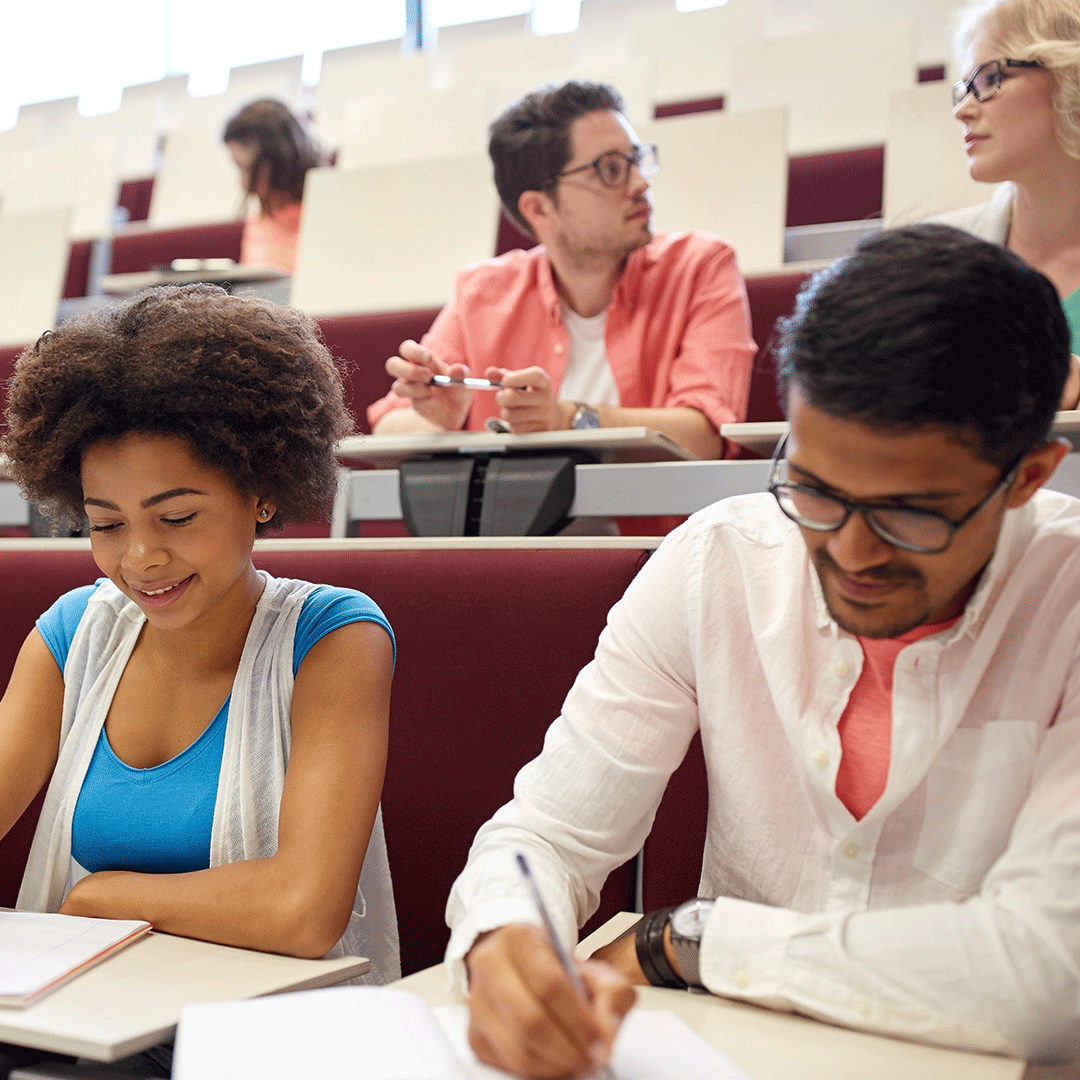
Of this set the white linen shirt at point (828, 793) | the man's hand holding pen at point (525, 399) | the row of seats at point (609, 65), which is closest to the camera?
the white linen shirt at point (828, 793)

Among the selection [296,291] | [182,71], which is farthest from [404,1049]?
[182,71]

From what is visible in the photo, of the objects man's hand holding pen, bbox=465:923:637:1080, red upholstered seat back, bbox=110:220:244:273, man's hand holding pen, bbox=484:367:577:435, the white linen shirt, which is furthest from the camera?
red upholstered seat back, bbox=110:220:244:273

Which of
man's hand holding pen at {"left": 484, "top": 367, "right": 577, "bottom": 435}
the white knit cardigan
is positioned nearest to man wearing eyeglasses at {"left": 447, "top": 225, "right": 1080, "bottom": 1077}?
the white knit cardigan

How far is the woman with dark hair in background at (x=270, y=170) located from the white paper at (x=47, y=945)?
169 centimetres

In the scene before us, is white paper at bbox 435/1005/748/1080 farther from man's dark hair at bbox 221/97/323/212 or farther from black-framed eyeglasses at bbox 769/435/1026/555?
man's dark hair at bbox 221/97/323/212

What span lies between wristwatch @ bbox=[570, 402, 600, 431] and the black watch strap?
670 millimetres

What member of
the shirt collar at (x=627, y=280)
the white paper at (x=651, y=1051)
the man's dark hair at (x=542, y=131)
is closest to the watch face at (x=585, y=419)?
the shirt collar at (x=627, y=280)

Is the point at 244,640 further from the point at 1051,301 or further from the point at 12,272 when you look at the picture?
the point at 12,272

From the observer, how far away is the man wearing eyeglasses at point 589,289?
4.49 feet

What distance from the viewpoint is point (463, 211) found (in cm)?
185

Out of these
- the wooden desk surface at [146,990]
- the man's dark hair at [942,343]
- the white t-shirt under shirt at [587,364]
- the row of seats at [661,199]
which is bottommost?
the wooden desk surface at [146,990]

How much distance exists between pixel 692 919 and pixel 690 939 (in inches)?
0.5

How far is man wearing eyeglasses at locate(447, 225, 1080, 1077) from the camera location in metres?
0.47

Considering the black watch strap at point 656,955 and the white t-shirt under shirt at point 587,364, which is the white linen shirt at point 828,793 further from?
the white t-shirt under shirt at point 587,364
